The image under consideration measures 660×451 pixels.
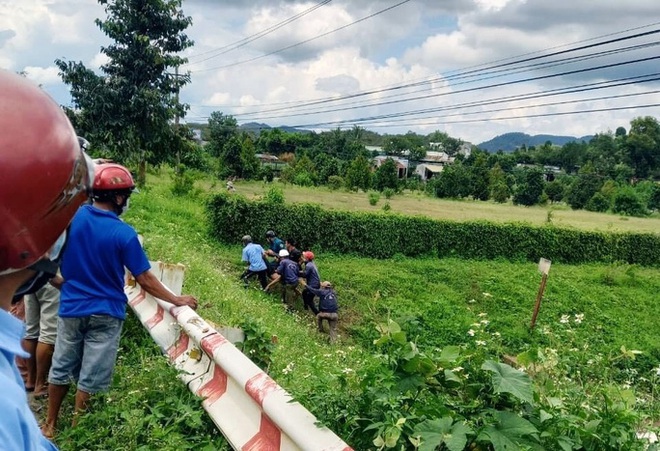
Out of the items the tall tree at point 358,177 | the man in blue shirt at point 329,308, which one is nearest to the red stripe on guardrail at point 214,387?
the man in blue shirt at point 329,308

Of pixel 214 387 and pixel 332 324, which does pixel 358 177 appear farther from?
pixel 214 387

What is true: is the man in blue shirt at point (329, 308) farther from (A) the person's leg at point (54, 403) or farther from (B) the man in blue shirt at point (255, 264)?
(A) the person's leg at point (54, 403)

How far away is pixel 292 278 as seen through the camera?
13242mm

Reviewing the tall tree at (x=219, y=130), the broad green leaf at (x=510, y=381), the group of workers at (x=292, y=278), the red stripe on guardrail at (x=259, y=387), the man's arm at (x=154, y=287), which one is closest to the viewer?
the broad green leaf at (x=510, y=381)

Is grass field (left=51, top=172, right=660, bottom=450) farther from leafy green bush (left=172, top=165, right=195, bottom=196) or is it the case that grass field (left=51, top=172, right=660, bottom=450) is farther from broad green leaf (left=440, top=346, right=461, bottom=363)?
leafy green bush (left=172, top=165, right=195, bottom=196)

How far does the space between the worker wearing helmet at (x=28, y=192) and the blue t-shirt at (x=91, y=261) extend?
2071 millimetres

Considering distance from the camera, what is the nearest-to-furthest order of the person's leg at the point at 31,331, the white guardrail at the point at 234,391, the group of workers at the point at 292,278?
the white guardrail at the point at 234,391
the person's leg at the point at 31,331
the group of workers at the point at 292,278

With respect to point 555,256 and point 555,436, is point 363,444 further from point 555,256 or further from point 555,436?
point 555,256

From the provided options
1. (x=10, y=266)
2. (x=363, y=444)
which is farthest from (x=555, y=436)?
(x=10, y=266)

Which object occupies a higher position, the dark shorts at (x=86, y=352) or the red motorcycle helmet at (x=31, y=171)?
the red motorcycle helmet at (x=31, y=171)

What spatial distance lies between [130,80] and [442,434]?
65.7ft

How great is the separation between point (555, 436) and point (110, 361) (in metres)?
2.65

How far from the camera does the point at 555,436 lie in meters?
2.02

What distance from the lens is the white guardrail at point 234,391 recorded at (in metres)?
2.24
